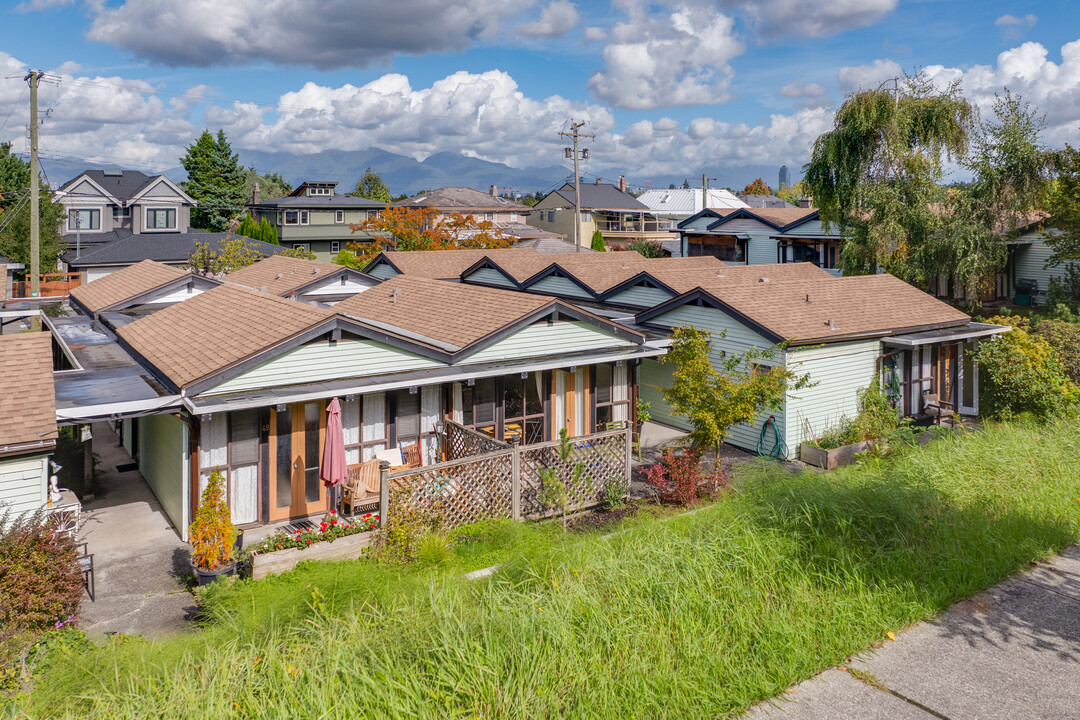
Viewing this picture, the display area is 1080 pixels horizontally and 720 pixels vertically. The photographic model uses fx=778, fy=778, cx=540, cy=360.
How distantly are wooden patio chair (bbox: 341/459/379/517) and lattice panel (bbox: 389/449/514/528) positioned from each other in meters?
1.68

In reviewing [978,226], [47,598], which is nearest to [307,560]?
[47,598]

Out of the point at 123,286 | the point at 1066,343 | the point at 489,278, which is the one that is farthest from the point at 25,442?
the point at 1066,343

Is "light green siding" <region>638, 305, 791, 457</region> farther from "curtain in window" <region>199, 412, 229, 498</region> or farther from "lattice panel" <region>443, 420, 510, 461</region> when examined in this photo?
"curtain in window" <region>199, 412, 229, 498</region>

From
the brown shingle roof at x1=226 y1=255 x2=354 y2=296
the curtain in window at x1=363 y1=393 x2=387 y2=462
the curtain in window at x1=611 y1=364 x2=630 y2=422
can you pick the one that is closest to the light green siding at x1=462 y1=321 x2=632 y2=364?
the curtain in window at x1=611 y1=364 x2=630 y2=422

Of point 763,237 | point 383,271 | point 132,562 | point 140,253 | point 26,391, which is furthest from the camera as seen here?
point 763,237

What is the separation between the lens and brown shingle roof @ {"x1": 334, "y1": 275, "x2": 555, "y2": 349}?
52.2ft

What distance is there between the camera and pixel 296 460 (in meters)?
13.3

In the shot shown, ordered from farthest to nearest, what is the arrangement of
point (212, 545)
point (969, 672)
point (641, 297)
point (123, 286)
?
1. point (123, 286)
2. point (641, 297)
3. point (212, 545)
4. point (969, 672)

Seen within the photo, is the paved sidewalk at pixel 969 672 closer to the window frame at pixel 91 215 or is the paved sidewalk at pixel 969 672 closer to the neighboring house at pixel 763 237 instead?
the neighboring house at pixel 763 237

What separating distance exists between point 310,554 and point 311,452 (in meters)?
3.15

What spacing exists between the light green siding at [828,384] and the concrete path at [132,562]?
12.4m

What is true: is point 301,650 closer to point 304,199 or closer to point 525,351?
point 525,351

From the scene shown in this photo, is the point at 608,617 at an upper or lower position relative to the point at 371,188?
lower

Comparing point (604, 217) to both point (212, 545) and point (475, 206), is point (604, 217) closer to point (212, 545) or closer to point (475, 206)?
point (475, 206)
